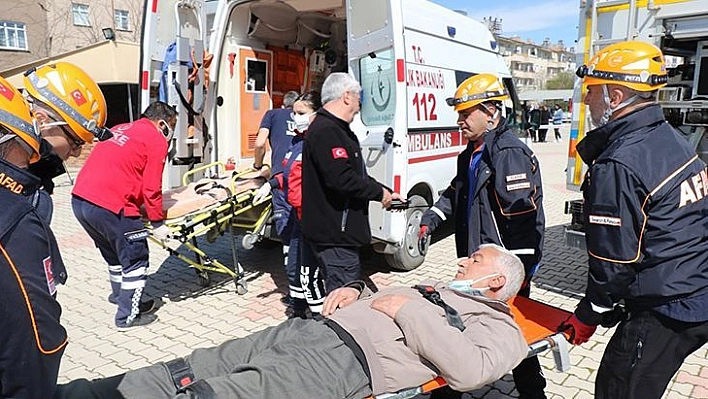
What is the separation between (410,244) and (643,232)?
355 centimetres

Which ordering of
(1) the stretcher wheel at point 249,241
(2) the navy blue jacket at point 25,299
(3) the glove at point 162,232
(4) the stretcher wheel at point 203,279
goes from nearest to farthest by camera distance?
(2) the navy blue jacket at point 25,299, (3) the glove at point 162,232, (1) the stretcher wheel at point 249,241, (4) the stretcher wheel at point 203,279

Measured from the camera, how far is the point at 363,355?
2166 mm

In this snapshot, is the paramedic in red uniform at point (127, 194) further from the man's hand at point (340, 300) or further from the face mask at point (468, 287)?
the face mask at point (468, 287)

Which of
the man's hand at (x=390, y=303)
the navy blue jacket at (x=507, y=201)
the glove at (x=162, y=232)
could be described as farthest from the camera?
the glove at (x=162, y=232)

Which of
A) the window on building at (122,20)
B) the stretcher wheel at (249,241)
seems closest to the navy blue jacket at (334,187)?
the stretcher wheel at (249,241)

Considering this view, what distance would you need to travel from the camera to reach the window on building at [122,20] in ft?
92.8

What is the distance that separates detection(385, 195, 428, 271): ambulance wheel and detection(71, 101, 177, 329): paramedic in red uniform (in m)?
2.35

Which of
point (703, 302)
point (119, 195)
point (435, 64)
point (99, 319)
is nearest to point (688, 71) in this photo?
point (435, 64)

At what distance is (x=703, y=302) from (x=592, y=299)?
396 mm

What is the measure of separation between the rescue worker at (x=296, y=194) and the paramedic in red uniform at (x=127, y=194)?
1.02 meters

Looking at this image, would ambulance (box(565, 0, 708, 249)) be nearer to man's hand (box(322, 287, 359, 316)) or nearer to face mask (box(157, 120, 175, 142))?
man's hand (box(322, 287, 359, 316))

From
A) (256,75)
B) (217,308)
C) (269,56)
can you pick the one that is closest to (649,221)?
(217,308)

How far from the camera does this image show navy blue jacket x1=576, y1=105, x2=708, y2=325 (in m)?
1.95

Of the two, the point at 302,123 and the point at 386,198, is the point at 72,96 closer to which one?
the point at 386,198
